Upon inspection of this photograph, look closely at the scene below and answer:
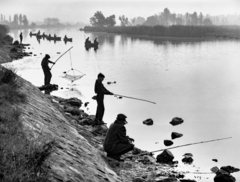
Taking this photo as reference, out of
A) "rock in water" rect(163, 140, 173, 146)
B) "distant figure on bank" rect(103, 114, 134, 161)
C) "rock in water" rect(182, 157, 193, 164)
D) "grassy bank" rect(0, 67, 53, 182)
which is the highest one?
"grassy bank" rect(0, 67, 53, 182)

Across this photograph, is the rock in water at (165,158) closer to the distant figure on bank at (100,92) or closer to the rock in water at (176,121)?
the distant figure on bank at (100,92)

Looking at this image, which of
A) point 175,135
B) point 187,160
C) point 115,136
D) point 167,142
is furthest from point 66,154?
point 175,135

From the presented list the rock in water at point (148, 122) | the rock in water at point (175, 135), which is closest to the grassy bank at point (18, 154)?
the rock in water at point (175, 135)

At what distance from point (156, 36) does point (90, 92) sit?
75577mm

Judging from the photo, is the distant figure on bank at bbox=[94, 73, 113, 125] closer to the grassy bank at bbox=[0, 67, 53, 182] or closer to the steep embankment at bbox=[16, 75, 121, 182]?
the steep embankment at bbox=[16, 75, 121, 182]

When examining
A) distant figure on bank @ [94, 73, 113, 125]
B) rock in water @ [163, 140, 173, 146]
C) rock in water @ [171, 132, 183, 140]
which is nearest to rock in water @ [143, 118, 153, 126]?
rock in water @ [171, 132, 183, 140]

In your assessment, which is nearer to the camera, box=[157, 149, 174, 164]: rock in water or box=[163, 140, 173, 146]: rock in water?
box=[157, 149, 174, 164]: rock in water

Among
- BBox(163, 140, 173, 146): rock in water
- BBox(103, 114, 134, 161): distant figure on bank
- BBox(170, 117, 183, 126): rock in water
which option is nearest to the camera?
BBox(103, 114, 134, 161): distant figure on bank

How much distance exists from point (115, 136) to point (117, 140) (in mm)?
165

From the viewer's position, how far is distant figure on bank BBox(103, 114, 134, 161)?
1036 centimetres

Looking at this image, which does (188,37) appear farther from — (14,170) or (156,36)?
(14,170)

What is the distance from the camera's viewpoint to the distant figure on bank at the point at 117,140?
10.4 meters

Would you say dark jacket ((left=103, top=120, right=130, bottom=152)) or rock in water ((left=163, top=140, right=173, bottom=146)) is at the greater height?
dark jacket ((left=103, top=120, right=130, bottom=152))

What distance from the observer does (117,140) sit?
10.6 m
